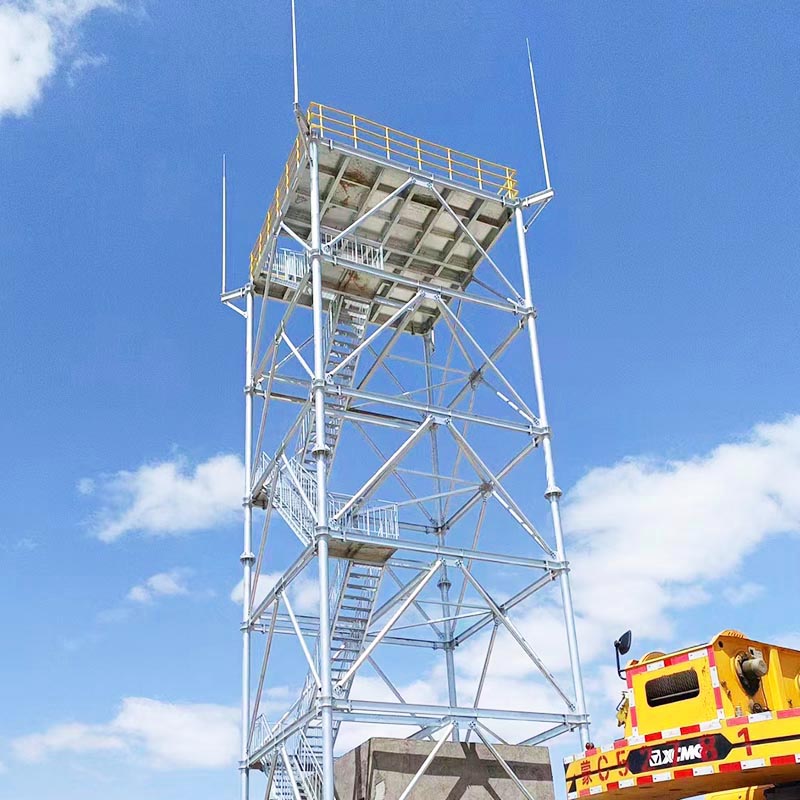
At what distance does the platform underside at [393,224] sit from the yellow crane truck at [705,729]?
14.0 metres

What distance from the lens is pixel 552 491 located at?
75.8ft

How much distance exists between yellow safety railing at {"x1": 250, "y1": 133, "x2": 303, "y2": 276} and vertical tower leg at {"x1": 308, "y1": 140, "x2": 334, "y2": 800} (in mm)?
1123

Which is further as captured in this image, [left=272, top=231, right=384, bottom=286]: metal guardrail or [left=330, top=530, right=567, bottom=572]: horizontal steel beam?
[left=272, top=231, right=384, bottom=286]: metal guardrail

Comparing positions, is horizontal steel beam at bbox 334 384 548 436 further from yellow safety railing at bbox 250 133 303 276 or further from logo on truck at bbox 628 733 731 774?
logo on truck at bbox 628 733 731 774

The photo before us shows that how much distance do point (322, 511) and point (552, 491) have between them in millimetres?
5844

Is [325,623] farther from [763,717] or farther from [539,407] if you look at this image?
[763,717]

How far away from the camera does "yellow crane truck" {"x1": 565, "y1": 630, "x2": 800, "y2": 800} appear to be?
988 cm

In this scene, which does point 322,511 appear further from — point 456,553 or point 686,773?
point 686,773

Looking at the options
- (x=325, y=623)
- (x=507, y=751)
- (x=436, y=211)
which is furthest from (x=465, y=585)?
(x=436, y=211)

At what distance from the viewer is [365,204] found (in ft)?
84.9

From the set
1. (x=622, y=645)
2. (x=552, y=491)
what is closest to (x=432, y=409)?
(x=552, y=491)

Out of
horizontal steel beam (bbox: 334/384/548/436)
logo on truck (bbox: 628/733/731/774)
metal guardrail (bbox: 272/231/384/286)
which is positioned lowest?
logo on truck (bbox: 628/733/731/774)

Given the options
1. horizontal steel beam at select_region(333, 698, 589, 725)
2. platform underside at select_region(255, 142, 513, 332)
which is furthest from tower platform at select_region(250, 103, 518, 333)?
horizontal steel beam at select_region(333, 698, 589, 725)

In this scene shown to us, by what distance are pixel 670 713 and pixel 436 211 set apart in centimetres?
1754
